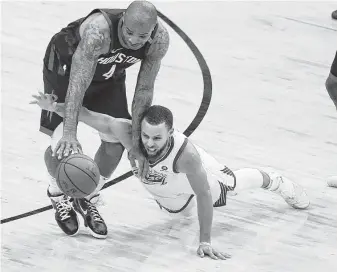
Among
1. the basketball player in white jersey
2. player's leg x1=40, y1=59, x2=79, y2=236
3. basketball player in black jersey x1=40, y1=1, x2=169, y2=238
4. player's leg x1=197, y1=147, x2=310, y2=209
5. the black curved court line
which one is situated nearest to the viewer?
basketball player in black jersey x1=40, y1=1, x2=169, y2=238

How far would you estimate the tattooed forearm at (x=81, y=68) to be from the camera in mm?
5105

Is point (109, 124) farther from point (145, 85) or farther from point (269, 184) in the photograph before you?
point (269, 184)

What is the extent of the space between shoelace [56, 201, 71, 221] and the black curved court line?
0.28 m

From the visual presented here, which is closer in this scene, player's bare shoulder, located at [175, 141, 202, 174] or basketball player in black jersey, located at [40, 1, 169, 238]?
basketball player in black jersey, located at [40, 1, 169, 238]

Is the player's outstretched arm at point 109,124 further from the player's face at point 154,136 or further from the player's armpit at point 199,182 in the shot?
the player's armpit at point 199,182

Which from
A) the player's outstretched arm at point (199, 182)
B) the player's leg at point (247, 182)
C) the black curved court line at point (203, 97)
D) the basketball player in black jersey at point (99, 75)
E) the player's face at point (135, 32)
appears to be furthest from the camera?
the black curved court line at point (203, 97)

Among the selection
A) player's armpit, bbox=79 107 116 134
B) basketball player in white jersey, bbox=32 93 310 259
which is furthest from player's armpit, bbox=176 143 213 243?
player's armpit, bbox=79 107 116 134

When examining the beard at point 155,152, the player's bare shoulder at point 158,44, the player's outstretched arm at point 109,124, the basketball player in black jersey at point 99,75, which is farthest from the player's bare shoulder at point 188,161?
the player's bare shoulder at point 158,44

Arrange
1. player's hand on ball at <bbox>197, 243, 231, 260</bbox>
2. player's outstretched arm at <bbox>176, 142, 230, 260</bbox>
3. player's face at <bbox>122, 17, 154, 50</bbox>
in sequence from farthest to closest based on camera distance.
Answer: player's hand on ball at <bbox>197, 243, 231, 260</bbox>
player's outstretched arm at <bbox>176, 142, 230, 260</bbox>
player's face at <bbox>122, 17, 154, 50</bbox>

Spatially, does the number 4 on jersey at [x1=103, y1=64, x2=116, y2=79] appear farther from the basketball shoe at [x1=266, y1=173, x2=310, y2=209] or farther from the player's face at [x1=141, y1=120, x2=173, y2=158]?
the basketball shoe at [x1=266, y1=173, x2=310, y2=209]

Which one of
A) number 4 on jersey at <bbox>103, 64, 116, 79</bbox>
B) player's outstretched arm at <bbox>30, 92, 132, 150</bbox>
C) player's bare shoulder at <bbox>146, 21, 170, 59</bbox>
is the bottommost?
player's outstretched arm at <bbox>30, 92, 132, 150</bbox>

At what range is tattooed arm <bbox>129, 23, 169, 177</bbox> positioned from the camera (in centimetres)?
537

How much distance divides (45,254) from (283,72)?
11.3 feet

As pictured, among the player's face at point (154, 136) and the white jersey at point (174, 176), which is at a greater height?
the player's face at point (154, 136)
